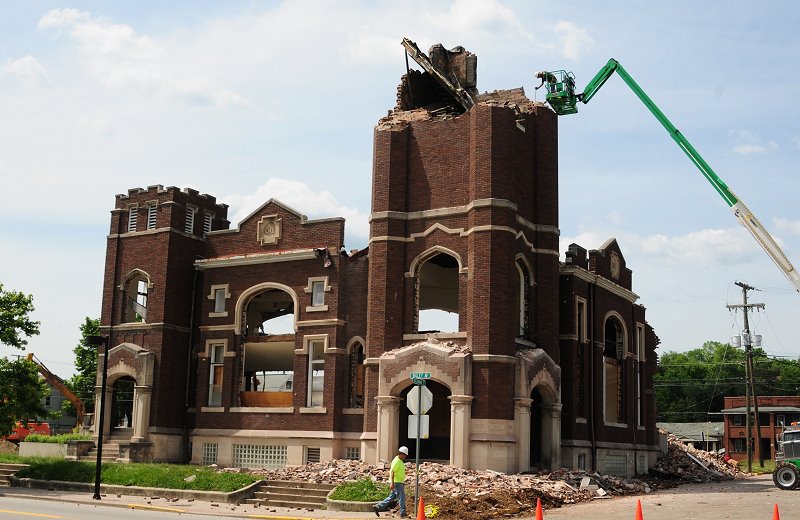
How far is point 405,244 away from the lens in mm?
34375

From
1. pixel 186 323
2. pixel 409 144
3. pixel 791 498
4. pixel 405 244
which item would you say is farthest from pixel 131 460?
pixel 791 498

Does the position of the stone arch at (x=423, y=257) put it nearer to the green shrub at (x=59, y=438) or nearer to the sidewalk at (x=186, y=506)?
the sidewalk at (x=186, y=506)

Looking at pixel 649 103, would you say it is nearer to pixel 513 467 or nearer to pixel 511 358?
pixel 511 358

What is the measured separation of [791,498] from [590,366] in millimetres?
11261

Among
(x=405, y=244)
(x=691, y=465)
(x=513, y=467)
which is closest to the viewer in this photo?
(x=513, y=467)

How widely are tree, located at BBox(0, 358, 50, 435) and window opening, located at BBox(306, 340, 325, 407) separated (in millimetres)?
9868

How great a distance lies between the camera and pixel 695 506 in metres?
26.9

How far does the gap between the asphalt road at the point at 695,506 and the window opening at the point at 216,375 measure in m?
17.2

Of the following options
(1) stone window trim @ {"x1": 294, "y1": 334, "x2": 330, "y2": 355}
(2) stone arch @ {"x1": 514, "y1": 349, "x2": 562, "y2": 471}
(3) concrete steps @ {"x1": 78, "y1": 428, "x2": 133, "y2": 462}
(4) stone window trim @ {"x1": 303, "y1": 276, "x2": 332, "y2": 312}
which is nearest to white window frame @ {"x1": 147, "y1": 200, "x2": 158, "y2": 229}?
(4) stone window trim @ {"x1": 303, "y1": 276, "x2": 332, "y2": 312}

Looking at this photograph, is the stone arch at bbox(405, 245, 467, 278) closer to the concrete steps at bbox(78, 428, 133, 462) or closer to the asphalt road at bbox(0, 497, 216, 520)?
the asphalt road at bbox(0, 497, 216, 520)

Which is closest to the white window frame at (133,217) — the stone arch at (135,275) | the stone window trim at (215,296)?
the stone arch at (135,275)

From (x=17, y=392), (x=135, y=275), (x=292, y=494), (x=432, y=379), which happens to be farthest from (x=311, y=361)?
(x=17, y=392)

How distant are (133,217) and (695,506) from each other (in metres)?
26.7

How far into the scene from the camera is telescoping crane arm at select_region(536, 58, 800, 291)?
37.0 m
